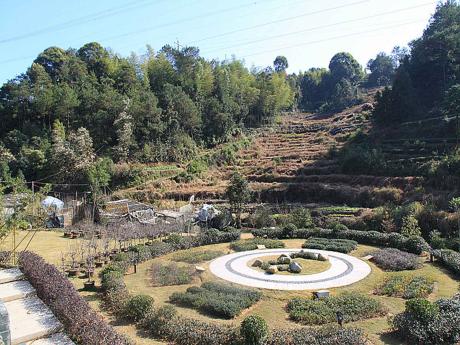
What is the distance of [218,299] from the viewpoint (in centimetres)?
1494

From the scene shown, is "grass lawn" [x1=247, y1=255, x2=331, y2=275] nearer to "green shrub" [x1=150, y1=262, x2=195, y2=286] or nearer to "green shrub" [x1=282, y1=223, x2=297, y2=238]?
"green shrub" [x1=150, y1=262, x2=195, y2=286]

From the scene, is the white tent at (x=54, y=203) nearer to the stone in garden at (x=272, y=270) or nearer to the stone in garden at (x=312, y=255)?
the stone in garden at (x=272, y=270)

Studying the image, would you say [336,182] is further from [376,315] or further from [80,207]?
[376,315]

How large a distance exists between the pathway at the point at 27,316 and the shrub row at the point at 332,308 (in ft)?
24.2

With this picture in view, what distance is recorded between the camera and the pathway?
11070mm

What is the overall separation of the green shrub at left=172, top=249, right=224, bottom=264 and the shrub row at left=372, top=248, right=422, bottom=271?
27.8 feet

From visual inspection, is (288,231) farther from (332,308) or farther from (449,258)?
(332,308)

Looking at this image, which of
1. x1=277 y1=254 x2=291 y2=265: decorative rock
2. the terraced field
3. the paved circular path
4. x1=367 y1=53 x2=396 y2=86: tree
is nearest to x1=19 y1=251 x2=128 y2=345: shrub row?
the paved circular path

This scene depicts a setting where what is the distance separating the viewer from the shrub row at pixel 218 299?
14133 millimetres

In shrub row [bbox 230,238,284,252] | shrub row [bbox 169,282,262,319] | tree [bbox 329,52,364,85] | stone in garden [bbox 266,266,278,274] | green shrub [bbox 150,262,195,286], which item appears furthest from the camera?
tree [bbox 329,52,364,85]

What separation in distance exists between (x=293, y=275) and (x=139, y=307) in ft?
25.5

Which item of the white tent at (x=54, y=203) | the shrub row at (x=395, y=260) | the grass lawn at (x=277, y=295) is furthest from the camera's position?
the white tent at (x=54, y=203)

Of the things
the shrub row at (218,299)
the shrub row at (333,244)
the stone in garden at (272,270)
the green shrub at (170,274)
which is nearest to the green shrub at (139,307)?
the shrub row at (218,299)

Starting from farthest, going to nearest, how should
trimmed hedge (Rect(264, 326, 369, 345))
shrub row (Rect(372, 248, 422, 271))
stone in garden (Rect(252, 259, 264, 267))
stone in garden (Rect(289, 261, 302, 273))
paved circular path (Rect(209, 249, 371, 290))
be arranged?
stone in garden (Rect(252, 259, 264, 267))
shrub row (Rect(372, 248, 422, 271))
stone in garden (Rect(289, 261, 302, 273))
paved circular path (Rect(209, 249, 371, 290))
trimmed hedge (Rect(264, 326, 369, 345))
